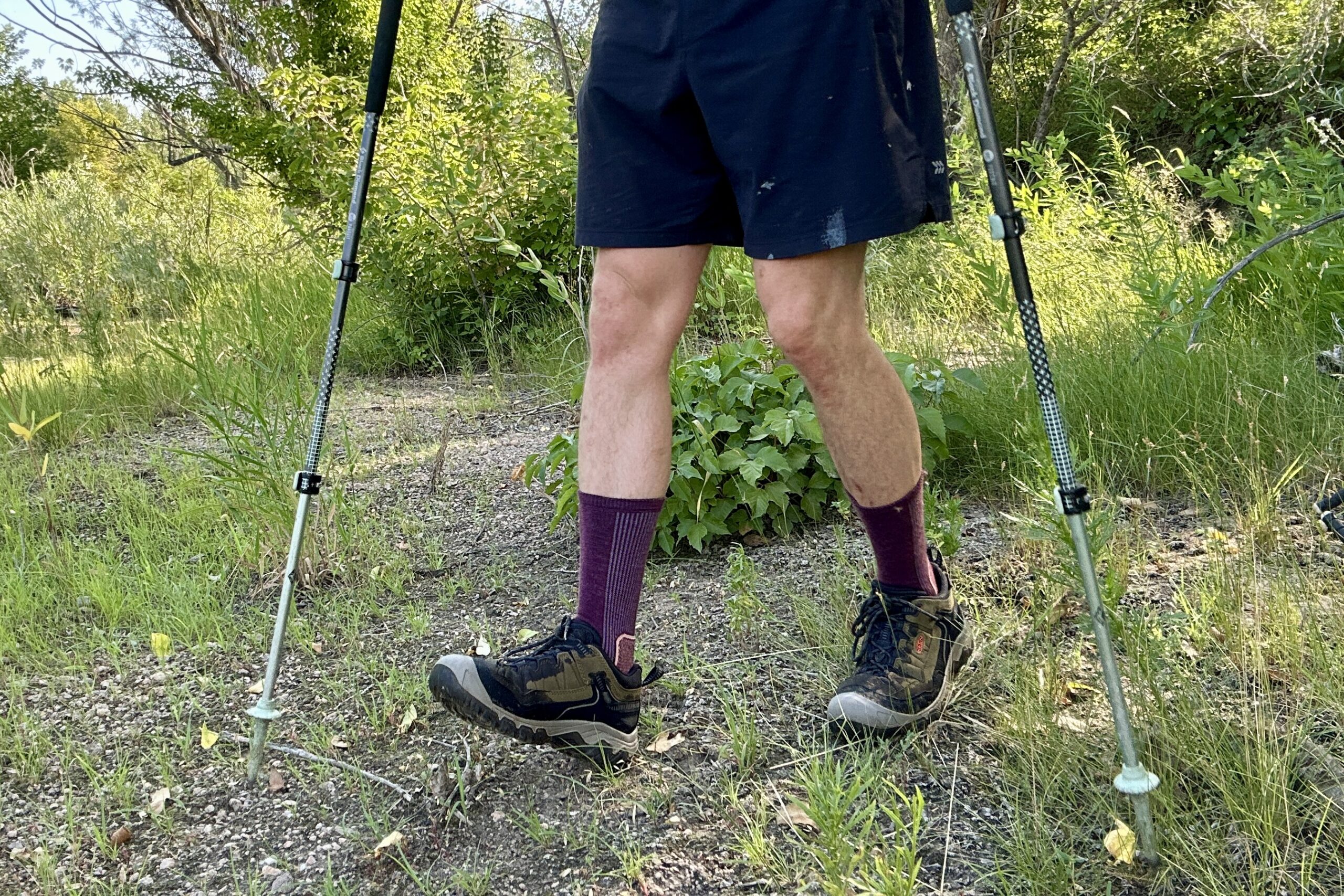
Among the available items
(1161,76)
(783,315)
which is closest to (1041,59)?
(1161,76)

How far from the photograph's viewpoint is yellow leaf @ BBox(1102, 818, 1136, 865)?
1524 mm

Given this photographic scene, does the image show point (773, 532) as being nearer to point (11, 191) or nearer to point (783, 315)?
point (783, 315)

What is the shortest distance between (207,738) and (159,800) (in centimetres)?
→ 21

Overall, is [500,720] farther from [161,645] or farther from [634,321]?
[161,645]

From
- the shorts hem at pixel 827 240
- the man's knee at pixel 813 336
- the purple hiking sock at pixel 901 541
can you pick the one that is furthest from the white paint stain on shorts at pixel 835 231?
the purple hiking sock at pixel 901 541

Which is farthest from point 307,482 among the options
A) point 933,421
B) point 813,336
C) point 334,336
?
point 933,421

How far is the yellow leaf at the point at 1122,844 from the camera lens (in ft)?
5.00

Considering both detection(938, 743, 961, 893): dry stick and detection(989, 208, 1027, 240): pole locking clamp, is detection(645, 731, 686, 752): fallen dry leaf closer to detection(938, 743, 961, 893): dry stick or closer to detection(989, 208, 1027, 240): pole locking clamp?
detection(938, 743, 961, 893): dry stick

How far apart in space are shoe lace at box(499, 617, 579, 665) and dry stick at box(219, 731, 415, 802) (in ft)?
1.07

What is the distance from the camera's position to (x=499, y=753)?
2.08 meters

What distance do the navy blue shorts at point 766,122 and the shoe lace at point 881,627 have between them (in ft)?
2.37

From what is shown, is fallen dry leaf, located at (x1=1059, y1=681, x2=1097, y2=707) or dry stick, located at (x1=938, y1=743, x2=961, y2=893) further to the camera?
fallen dry leaf, located at (x1=1059, y1=681, x2=1097, y2=707)

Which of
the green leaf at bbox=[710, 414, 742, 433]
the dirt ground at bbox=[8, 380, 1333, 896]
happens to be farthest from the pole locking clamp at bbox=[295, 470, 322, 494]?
the green leaf at bbox=[710, 414, 742, 433]

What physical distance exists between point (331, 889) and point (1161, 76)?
11190 mm
